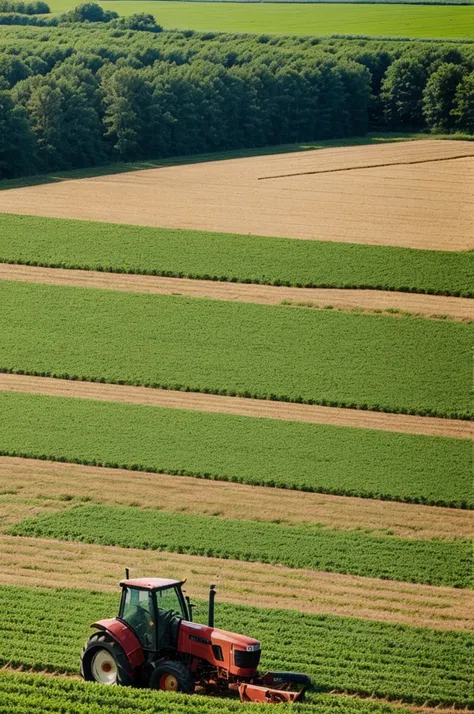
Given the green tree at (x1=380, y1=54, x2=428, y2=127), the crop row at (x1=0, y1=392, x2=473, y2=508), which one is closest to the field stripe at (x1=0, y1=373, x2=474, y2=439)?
the crop row at (x1=0, y1=392, x2=473, y2=508)

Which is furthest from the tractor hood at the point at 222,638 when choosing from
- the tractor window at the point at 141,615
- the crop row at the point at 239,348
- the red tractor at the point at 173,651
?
the crop row at the point at 239,348

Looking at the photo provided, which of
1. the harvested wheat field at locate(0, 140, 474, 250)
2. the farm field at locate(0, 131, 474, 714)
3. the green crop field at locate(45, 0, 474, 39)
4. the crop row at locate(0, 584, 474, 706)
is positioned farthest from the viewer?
the green crop field at locate(45, 0, 474, 39)

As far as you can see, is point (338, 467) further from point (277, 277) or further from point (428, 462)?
point (277, 277)

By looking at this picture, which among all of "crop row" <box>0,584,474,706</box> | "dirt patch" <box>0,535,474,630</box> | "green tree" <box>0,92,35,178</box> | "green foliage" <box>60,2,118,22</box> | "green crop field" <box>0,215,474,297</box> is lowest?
"dirt patch" <box>0,535,474,630</box>

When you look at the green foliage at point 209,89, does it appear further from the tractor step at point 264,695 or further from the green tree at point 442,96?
the tractor step at point 264,695

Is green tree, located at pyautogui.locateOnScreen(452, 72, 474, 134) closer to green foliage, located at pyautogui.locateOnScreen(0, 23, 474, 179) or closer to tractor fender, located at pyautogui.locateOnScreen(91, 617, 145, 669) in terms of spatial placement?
green foliage, located at pyautogui.locateOnScreen(0, 23, 474, 179)

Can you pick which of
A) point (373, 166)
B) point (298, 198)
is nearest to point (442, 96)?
point (373, 166)
